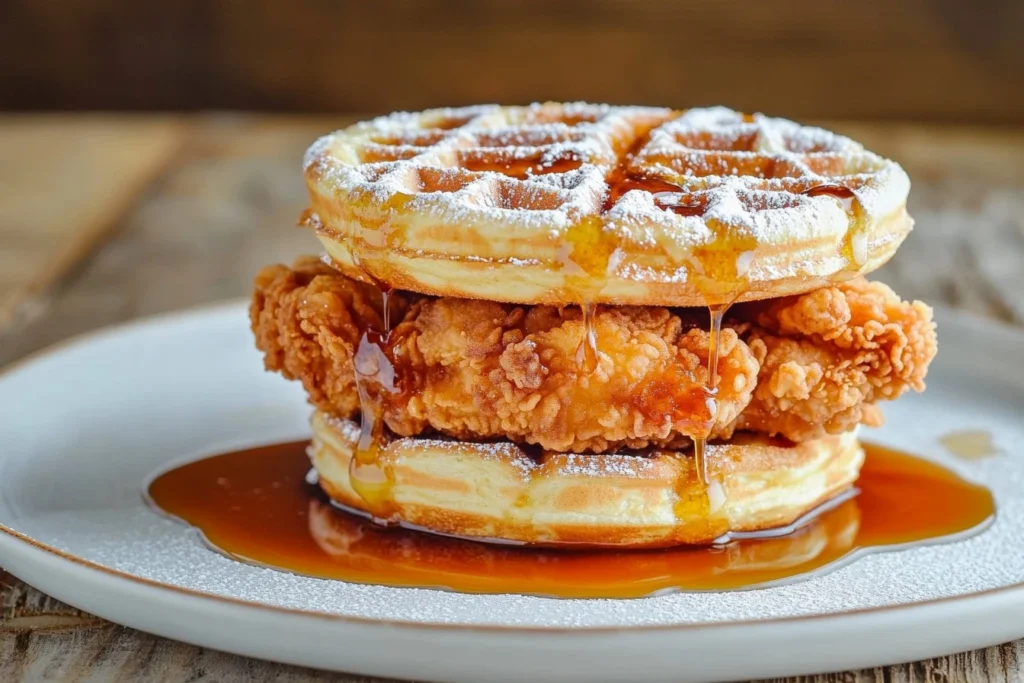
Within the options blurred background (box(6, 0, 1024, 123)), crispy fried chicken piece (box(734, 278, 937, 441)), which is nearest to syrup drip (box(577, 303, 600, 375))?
crispy fried chicken piece (box(734, 278, 937, 441))

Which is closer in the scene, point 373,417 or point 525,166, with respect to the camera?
point 373,417

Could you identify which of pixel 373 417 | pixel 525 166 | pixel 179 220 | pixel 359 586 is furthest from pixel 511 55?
pixel 359 586

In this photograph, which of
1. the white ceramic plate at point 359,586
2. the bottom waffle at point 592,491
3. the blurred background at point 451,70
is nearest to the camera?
the white ceramic plate at point 359,586

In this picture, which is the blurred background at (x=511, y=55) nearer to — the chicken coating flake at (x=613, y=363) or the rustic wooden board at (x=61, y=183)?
the rustic wooden board at (x=61, y=183)

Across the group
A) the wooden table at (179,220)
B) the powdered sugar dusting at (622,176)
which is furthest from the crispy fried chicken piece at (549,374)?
the wooden table at (179,220)

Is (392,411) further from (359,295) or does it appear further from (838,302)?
(838,302)

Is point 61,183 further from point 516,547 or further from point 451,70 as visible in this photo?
point 516,547

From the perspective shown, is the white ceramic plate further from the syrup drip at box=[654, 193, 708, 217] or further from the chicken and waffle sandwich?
the syrup drip at box=[654, 193, 708, 217]
